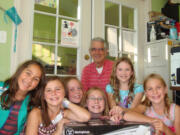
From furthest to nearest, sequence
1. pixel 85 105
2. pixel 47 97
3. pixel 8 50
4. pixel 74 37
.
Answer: pixel 74 37, pixel 8 50, pixel 85 105, pixel 47 97

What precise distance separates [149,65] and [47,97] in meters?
1.71

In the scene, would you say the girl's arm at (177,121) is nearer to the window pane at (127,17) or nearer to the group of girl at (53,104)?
the group of girl at (53,104)

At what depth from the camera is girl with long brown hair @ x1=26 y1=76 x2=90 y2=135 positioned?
108cm

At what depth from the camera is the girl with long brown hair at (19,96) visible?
116 cm

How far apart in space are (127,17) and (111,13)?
0.26 m

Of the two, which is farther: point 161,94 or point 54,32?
point 54,32

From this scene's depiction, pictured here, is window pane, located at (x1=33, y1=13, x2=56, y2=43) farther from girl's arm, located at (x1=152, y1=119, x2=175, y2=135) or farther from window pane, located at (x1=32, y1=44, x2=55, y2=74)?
girl's arm, located at (x1=152, y1=119, x2=175, y2=135)

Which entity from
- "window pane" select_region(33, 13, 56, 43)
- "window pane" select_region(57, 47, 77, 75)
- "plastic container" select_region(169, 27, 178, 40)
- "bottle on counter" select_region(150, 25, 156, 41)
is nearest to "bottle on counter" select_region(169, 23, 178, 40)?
"plastic container" select_region(169, 27, 178, 40)

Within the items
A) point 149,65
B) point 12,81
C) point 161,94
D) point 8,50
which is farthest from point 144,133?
point 149,65

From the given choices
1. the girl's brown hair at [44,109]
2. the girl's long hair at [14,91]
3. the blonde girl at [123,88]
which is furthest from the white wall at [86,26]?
the blonde girl at [123,88]

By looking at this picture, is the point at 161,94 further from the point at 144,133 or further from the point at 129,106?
the point at 144,133

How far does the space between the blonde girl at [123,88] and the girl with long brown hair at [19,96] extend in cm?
51

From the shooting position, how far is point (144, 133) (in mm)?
736

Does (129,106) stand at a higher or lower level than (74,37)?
lower
